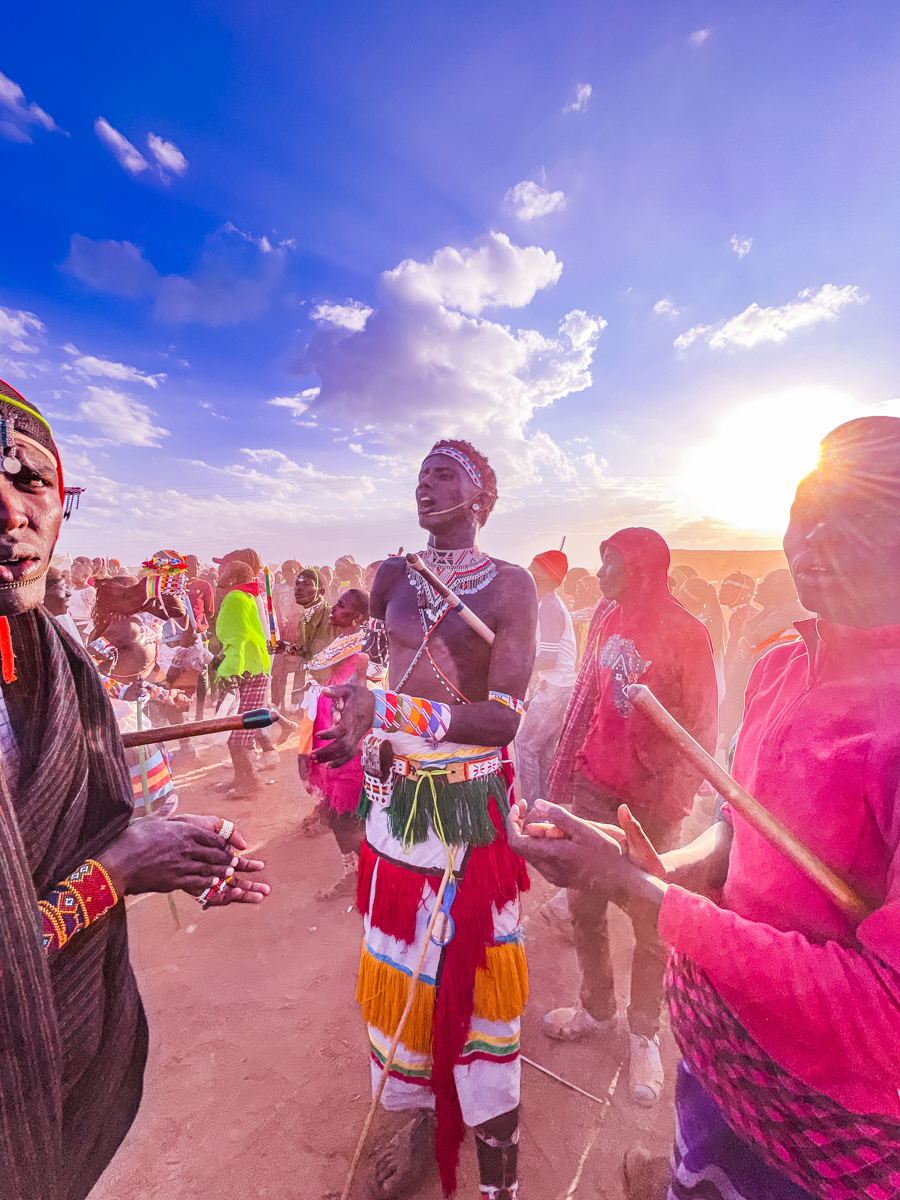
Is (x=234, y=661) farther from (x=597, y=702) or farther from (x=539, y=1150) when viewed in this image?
(x=539, y=1150)

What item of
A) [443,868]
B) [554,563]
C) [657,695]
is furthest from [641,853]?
[554,563]

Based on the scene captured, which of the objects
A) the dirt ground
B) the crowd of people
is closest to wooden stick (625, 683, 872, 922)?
the crowd of people

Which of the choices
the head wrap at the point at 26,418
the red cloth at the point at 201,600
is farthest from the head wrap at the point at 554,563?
the red cloth at the point at 201,600

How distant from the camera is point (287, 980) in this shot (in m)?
3.95

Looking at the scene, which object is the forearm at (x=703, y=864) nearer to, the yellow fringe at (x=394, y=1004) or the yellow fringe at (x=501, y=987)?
the yellow fringe at (x=501, y=987)

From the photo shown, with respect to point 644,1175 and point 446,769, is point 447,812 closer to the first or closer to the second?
point 446,769

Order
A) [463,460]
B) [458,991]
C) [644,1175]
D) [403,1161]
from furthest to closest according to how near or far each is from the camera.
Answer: [463,460], [644,1175], [403,1161], [458,991]

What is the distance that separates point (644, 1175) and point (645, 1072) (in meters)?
0.54

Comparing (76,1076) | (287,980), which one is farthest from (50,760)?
(287,980)

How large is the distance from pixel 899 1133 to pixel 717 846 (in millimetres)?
681

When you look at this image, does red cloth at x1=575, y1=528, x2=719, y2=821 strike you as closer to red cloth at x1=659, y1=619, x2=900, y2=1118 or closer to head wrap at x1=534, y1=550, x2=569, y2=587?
red cloth at x1=659, y1=619, x2=900, y2=1118

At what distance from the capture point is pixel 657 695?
129 inches

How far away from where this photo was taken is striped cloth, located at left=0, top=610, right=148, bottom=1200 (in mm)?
1137

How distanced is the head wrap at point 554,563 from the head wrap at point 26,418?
533 centimetres
